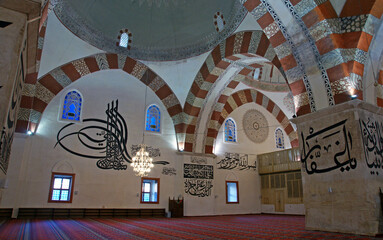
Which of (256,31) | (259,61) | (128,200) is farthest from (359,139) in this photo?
(128,200)

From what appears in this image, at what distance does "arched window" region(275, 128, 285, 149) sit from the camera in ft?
35.4

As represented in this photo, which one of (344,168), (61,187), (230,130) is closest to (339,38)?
(344,168)

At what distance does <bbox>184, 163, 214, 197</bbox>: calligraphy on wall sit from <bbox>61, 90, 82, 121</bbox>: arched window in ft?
11.2

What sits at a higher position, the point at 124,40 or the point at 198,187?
the point at 124,40

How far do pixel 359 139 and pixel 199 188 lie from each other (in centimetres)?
523

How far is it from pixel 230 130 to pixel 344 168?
6025mm

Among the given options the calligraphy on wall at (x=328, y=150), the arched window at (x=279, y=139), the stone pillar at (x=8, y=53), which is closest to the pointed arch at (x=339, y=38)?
the calligraphy on wall at (x=328, y=150)

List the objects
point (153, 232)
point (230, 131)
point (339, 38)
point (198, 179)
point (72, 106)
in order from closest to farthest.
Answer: point (153, 232)
point (339, 38)
point (72, 106)
point (198, 179)
point (230, 131)

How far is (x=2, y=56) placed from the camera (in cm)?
182

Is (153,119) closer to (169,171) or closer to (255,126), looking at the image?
(169,171)

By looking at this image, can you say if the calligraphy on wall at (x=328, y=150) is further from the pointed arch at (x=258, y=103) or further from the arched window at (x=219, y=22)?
the pointed arch at (x=258, y=103)

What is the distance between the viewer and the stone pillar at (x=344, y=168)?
12.3 feet

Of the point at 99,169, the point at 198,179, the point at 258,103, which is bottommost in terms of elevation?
the point at 198,179

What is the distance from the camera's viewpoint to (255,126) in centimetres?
1046
